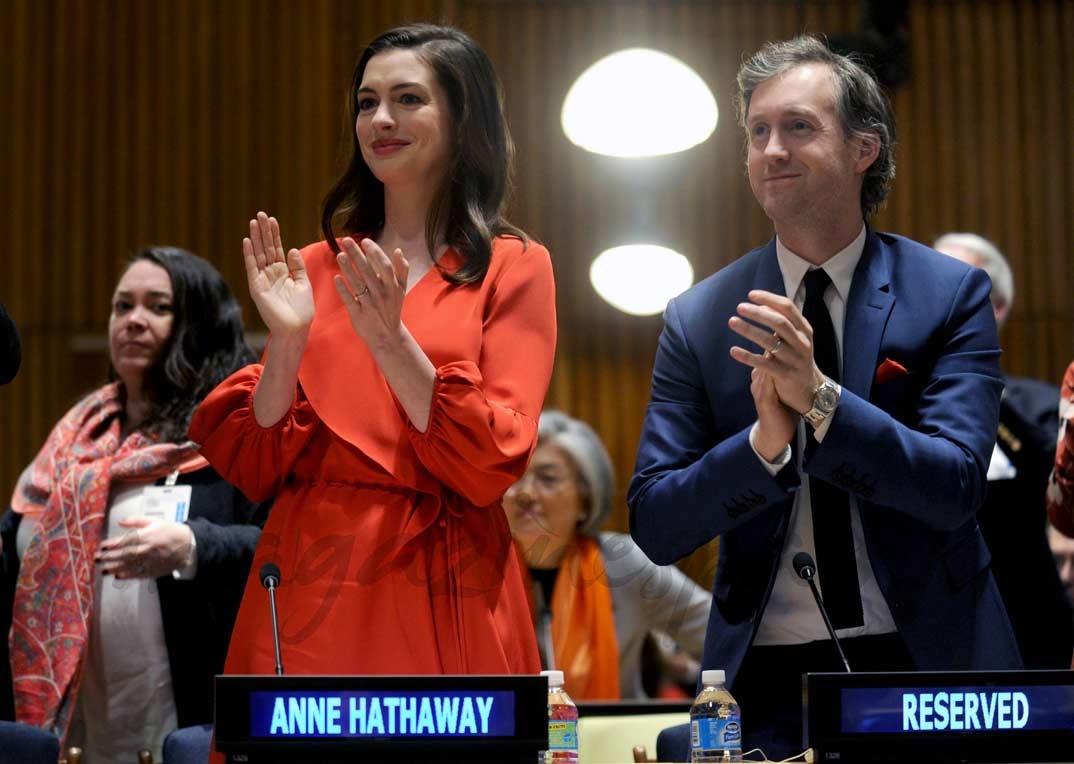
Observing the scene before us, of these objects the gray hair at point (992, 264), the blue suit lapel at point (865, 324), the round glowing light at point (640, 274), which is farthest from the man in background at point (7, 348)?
the round glowing light at point (640, 274)

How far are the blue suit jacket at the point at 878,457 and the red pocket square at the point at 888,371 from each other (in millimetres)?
10

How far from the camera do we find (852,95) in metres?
2.28

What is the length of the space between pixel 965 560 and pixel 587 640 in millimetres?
2406

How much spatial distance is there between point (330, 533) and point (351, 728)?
52 centimetres

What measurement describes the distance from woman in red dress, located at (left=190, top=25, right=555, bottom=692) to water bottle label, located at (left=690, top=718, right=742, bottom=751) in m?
0.30

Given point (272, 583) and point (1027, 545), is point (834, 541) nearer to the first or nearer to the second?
point (272, 583)

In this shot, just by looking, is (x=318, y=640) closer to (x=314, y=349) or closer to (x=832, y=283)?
(x=314, y=349)

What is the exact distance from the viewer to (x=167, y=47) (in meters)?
6.39

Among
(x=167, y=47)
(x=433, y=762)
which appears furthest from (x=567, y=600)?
(x=167, y=47)

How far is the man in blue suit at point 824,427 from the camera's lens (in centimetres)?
195

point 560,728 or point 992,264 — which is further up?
point 992,264

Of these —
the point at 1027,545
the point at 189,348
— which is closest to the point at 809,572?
the point at 189,348

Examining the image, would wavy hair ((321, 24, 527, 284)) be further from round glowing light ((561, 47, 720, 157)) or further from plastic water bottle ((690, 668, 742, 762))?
round glowing light ((561, 47, 720, 157))

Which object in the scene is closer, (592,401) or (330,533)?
(330,533)
